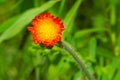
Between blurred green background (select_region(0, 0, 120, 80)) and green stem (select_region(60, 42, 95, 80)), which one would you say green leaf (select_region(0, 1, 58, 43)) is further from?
blurred green background (select_region(0, 0, 120, 80))

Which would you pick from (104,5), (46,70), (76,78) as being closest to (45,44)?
(76,78)

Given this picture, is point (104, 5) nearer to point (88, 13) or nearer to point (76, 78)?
point (88, 13)

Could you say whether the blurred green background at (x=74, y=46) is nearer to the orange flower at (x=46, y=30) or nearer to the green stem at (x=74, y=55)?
the green stem at (x=74, y=55)

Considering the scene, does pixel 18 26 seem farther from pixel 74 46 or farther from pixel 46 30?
pixel 74 46

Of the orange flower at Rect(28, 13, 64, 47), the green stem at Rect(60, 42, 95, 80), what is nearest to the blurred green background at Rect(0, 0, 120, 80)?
the green stem at Rect(60, 42, 95, 80)

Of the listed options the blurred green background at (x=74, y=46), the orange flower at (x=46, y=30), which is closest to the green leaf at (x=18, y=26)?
the orange flower at (x=46, y=30)

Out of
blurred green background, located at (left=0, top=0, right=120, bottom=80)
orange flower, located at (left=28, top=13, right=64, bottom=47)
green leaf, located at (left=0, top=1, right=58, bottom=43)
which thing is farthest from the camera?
blurred green background, located at (left=0, top=0, right=120, bottom=80)
